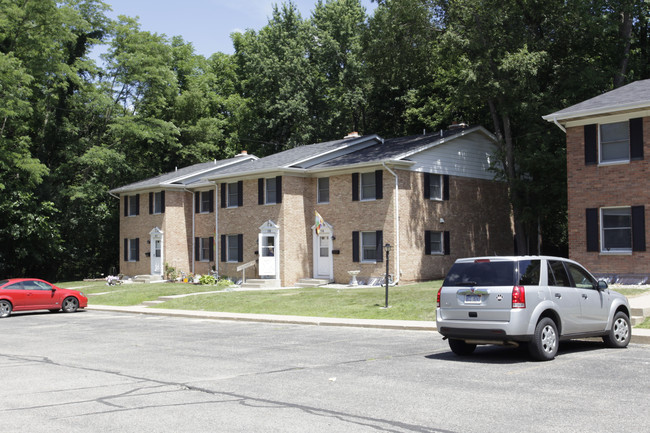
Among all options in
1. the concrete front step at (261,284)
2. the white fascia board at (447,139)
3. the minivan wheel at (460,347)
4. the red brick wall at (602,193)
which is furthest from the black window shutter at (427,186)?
the minivan wheel at (460,347)

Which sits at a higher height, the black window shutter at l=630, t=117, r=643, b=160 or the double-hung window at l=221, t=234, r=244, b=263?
the black window shutter at l=630, t=117, r=643, b=160

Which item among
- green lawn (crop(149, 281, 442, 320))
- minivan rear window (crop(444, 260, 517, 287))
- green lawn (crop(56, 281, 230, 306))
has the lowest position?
green lawn (crop(56, 281, 230, 306))

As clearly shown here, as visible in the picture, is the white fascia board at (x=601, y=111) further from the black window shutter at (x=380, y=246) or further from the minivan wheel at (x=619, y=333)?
the minivan wheel at (x=619, y=333)

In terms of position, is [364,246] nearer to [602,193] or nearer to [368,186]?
[368,186]

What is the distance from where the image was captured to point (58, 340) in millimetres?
16547

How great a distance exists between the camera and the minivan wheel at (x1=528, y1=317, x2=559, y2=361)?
11320mm

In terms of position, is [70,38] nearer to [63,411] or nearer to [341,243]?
[341,243]

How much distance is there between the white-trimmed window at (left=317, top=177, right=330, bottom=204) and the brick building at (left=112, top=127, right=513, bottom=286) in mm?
52

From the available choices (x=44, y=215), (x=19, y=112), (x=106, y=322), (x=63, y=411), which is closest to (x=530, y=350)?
(x=63, y=411)

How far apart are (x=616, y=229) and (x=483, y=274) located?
15.0 metres

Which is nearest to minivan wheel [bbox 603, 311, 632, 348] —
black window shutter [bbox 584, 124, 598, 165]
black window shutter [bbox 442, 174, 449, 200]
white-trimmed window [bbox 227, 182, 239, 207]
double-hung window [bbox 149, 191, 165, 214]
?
black window shutter [bbox 584, 124, 598, 165]

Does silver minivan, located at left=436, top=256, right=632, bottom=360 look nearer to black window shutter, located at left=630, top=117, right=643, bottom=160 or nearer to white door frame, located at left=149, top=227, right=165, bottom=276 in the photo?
black window shutter, located at left=630, top=117, right=643, bottom=160

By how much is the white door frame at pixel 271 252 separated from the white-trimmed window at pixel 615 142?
15998mm

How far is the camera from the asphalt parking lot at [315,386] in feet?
24.3
